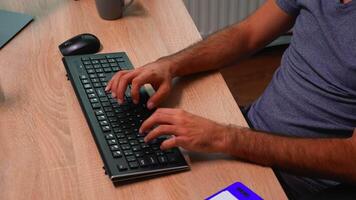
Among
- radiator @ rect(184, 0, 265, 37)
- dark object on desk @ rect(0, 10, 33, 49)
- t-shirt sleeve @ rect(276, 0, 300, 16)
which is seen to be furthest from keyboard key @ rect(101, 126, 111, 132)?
radiator @ rect(184, 0, 265, 37)

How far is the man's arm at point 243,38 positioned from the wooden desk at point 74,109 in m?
0.05

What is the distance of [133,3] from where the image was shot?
1513 millimetres

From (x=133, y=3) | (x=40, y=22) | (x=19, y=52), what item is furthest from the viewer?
(x=133, y=3)

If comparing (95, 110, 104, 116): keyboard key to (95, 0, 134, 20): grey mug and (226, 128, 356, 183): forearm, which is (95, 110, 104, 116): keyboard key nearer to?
(226, 128, 356, 183): forearm

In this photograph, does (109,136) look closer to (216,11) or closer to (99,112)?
(99,112)

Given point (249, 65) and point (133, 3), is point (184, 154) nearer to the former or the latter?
point (133, 3)

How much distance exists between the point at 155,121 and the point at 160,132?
0.03m

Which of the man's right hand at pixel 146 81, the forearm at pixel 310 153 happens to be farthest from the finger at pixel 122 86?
the forearm at pixel 310 153

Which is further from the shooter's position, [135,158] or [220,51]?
[220,51]

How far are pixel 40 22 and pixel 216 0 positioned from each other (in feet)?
4.12

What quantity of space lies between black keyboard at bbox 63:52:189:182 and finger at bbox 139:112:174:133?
0.02 meters

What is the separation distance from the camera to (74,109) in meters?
1.10

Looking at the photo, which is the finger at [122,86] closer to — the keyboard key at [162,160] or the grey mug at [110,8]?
the keyboard key at [162,160]

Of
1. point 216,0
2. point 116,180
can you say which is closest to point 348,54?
point 116,180
